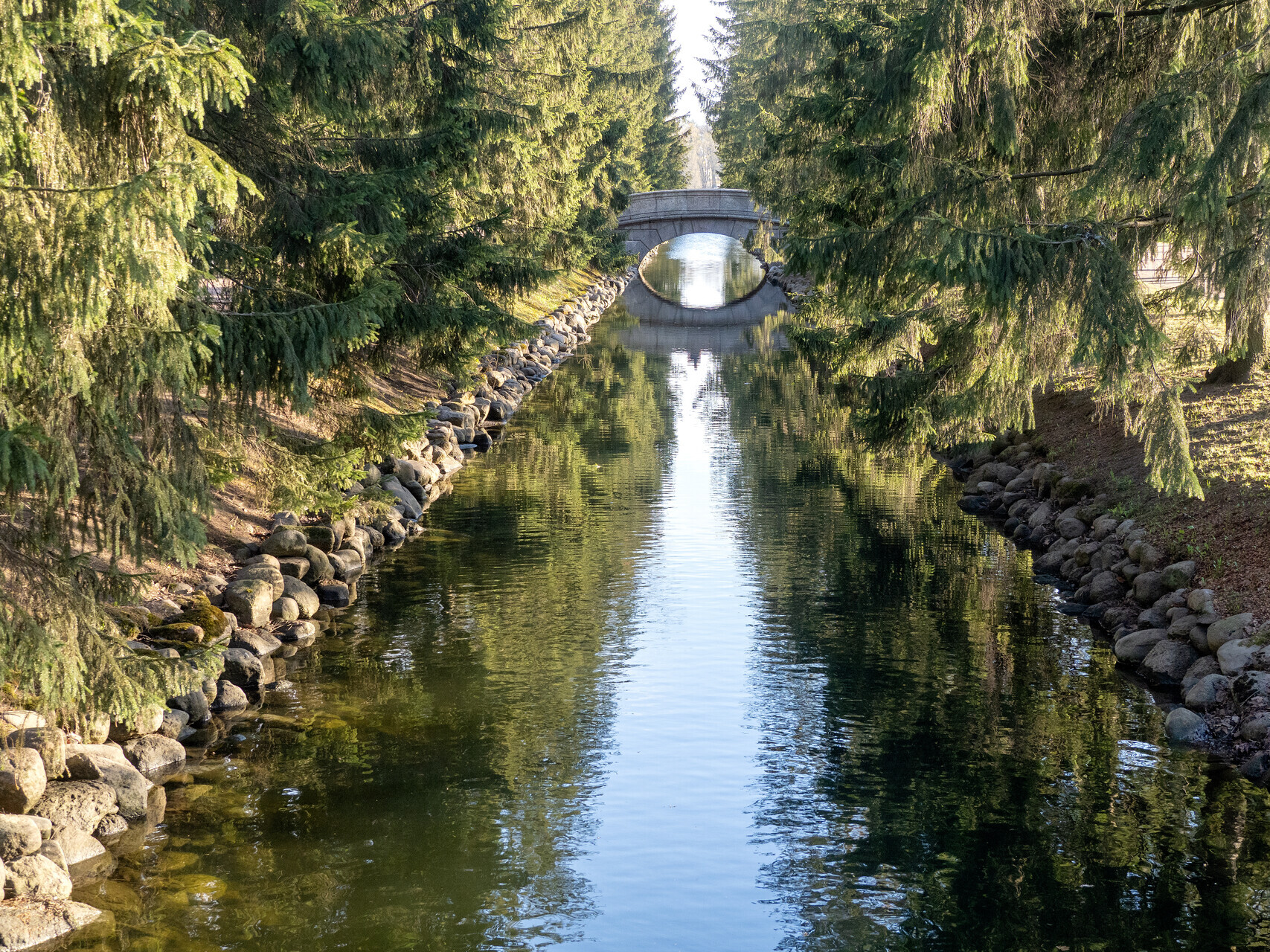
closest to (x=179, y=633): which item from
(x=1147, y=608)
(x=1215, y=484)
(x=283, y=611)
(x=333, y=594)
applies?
(x=283, y=611)

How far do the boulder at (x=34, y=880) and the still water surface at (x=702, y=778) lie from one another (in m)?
0.28

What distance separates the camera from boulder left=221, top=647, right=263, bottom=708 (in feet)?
36.2

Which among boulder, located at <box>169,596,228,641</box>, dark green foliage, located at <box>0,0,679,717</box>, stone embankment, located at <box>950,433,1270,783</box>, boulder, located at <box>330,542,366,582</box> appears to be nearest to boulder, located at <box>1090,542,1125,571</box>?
stone embankment, located at <box>950,433,1270,783</box>

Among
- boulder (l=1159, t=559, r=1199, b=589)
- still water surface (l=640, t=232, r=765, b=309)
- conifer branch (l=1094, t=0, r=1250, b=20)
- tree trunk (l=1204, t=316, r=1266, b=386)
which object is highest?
still water surface (l=640, t=232, r=765, b=309)

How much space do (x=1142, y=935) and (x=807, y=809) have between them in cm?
244

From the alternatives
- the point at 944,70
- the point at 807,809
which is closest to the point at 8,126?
the point at 807,809

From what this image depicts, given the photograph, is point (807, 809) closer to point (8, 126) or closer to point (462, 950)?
point (462, 950)

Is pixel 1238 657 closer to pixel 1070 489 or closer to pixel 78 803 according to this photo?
pixel 1070 489

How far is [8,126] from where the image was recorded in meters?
6.32

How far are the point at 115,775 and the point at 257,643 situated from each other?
3.20 metres

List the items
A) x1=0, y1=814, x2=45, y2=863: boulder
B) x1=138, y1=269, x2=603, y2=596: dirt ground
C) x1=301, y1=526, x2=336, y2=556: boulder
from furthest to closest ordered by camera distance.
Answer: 1. x1=301, y1=526, x2=336, y2=556: boulder
2. x1=138, y1=269, x2=603, y2=596: dirt ground
3. x1=0, y1=814, x2=45, y2=863: boulder

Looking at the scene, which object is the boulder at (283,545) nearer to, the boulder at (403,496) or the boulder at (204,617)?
the boulder at (204,617)

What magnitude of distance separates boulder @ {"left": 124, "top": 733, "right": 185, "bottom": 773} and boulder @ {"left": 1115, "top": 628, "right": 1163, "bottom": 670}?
8812 millimetres

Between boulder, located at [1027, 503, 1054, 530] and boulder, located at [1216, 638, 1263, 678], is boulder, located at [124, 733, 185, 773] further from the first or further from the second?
boulder, located at [1027, 503, 1054, 530]
